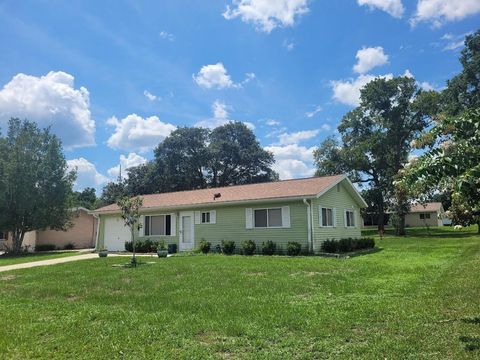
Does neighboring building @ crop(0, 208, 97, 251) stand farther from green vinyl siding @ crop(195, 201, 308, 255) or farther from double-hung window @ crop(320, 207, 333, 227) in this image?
double-hung window @ crop(320, 207, 333, 227)

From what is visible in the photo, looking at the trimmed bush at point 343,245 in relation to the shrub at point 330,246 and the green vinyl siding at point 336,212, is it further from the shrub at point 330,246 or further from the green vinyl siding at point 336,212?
the green vinyl siding at point 336,212

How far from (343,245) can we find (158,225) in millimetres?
10975

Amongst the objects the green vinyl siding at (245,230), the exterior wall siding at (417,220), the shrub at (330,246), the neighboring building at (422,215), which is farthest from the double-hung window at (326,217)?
the exterior wall siding at (417,220)

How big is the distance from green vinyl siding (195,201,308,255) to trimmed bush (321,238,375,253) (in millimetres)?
1016

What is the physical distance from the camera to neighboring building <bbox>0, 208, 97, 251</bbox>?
113 ft

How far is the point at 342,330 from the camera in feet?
19.8

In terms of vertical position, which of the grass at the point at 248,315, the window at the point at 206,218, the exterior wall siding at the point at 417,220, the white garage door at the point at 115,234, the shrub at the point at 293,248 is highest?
the exterior wall siding at the point at 417,220

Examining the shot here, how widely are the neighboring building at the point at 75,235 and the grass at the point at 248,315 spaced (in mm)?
23494

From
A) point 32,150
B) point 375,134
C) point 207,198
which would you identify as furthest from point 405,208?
point 32,150

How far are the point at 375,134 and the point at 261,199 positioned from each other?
27.5 meters

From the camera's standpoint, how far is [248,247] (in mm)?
19719

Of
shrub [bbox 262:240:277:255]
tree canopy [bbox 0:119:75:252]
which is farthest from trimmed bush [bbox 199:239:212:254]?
tree canopy [bbox 0:119:75:252]

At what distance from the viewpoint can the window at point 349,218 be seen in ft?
79.7

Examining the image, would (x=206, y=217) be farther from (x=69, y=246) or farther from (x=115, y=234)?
(x=69, y=246)
